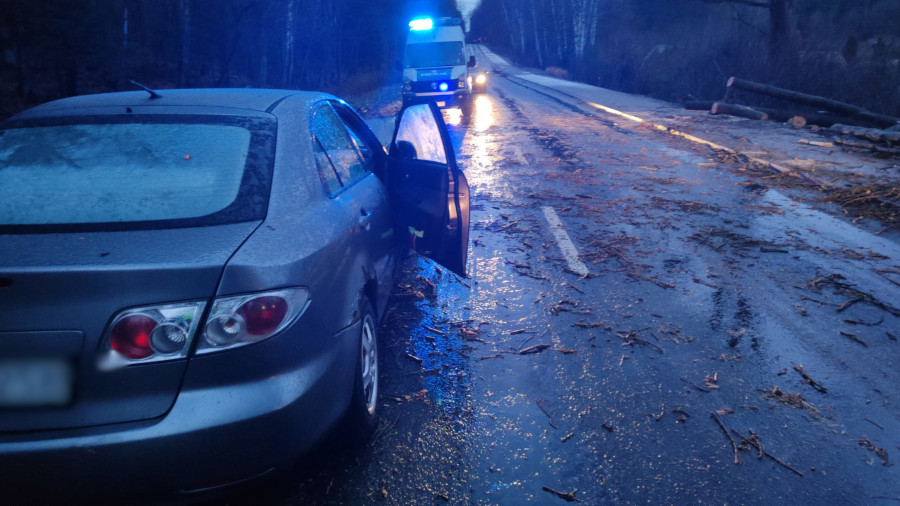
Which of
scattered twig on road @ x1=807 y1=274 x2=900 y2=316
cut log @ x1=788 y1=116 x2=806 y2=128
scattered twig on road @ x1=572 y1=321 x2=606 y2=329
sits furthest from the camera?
cut log @ x1=788 y1=116 x2=806 y2=128

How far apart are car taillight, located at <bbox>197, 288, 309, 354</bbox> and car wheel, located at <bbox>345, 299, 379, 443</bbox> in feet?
2.12

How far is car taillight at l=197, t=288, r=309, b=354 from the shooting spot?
193 centimetres

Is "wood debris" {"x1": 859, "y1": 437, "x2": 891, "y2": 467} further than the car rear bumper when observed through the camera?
Yes

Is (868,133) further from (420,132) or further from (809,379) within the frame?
(420,132)

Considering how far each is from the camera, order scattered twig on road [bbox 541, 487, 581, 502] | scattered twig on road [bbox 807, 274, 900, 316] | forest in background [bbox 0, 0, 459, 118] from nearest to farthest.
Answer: scattered twig on road [bbox 541, 487, 581, 502], scattered twig on road [bbox 807, 274, 900, 316], forest in background [bbox 0, 0, 459, 118]

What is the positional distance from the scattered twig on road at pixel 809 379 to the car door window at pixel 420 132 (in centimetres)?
277

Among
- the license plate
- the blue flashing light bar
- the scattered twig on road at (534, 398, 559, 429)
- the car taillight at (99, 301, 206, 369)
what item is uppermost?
the blue flashing light bar

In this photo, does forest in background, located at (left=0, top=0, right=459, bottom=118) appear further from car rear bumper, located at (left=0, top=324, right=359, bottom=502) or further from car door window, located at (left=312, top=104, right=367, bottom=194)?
car rear bumper, located at (left=0, top=324, right=359, bottom=502)

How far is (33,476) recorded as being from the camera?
1804mm

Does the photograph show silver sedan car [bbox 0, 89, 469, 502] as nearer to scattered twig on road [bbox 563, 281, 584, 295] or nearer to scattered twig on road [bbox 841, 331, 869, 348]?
scattered twig on road [bbox 563, 281, 584, 295]

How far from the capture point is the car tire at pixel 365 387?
264 centimetres

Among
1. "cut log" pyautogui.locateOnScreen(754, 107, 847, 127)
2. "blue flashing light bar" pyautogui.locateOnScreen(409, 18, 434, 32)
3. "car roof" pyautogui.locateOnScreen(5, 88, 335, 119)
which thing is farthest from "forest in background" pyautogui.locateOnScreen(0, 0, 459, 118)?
"cut log" pyautogui.locateOnScreen(754, 107, 847, 127)

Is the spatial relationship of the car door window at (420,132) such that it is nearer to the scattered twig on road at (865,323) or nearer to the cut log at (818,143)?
the scattered twig on road at (865,323)

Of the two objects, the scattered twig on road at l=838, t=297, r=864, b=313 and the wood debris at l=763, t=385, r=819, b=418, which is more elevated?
the scattered twig on road at l=838, t=297, r=864, b=313
